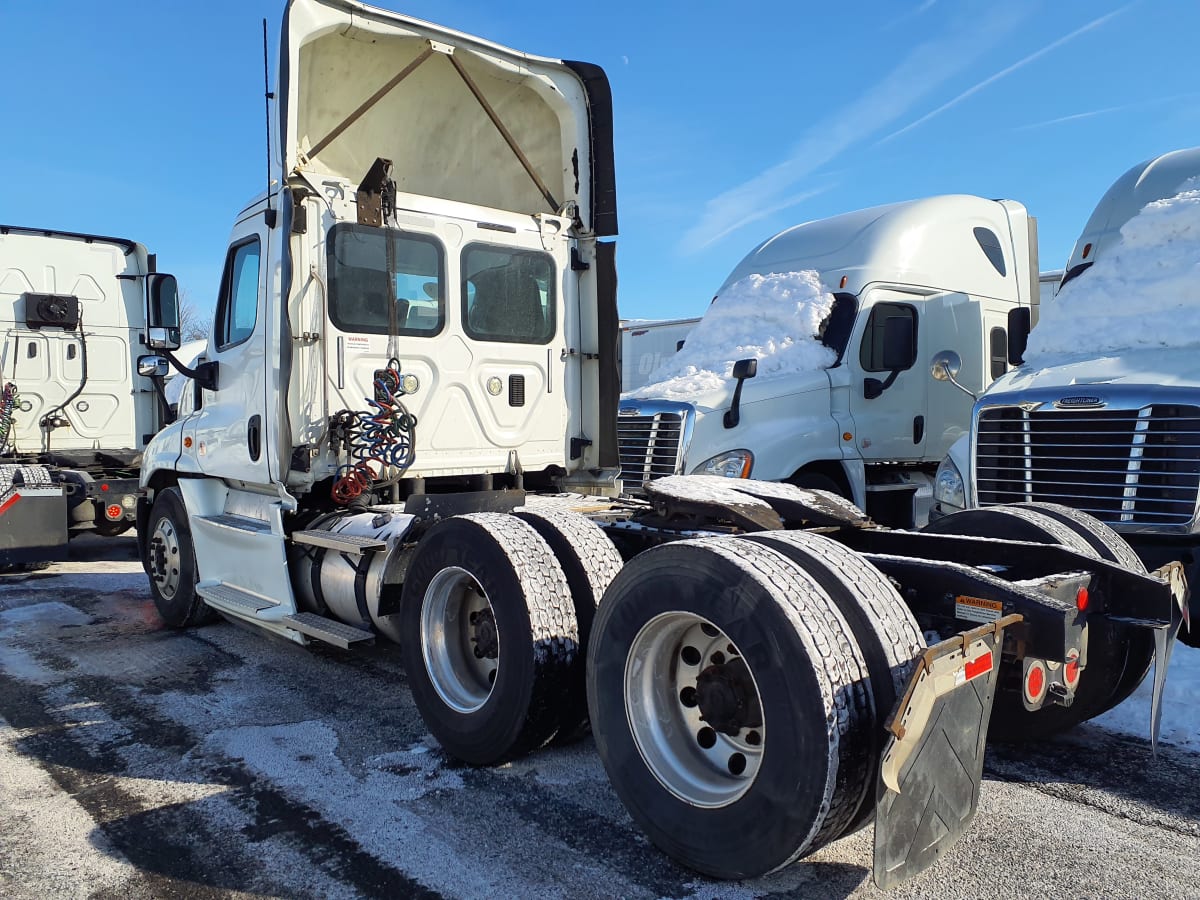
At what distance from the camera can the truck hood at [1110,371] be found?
554cm

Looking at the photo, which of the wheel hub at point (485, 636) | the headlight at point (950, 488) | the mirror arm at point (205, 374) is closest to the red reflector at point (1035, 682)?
the wheel hub at point (485, 636)

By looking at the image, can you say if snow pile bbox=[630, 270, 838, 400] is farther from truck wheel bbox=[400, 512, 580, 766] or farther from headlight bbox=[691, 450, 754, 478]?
truck wheel bbox=[400, 512, 580, 766]

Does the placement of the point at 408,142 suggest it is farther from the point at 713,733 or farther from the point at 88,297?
the point at 88,297

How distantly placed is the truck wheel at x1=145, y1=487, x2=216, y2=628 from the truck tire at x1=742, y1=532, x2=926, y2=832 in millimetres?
5085

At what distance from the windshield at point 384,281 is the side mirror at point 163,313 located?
1633mm

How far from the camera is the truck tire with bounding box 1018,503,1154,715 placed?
378cm

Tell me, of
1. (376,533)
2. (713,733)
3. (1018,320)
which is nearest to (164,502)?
(376,533)

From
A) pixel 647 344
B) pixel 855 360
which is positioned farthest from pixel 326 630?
pixel 647 344

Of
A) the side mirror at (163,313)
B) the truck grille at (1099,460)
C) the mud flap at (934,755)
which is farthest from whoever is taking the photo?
the side mirror at (163,313)

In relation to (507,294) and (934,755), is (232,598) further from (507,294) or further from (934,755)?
(934,755)

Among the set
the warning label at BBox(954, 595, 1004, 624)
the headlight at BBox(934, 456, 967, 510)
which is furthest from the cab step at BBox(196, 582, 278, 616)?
the headlight at BBox(934, 456, 967, 510)

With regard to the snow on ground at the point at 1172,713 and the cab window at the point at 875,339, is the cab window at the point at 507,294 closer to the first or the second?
the cab window at the point at 875,339

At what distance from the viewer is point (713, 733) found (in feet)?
10.5

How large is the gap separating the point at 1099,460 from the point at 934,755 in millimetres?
3766
